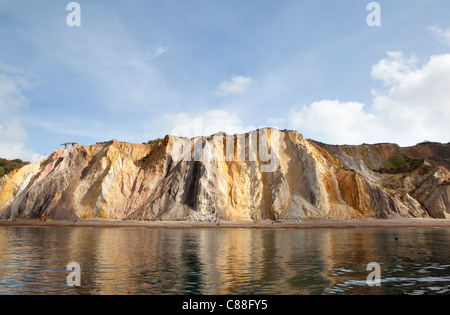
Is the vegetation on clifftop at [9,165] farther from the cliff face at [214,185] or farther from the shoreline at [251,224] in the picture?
the shoreline at [251,224]

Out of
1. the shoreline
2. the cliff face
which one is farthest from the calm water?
the cliff face

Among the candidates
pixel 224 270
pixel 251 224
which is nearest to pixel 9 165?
pixel 251 224

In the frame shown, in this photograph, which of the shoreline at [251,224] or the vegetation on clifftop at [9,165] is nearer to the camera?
the shoreline at [251,224]

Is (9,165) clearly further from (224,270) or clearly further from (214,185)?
(224,270)

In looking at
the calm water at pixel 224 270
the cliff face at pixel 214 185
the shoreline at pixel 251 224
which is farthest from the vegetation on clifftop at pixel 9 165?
the calm water at pixel 224 270

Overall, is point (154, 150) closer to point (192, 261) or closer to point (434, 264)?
point (192, 261)

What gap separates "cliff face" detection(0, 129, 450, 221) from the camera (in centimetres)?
6888

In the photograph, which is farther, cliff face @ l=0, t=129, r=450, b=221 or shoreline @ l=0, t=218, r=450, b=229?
cliff face @ l=0, t=129, r=450, b=221

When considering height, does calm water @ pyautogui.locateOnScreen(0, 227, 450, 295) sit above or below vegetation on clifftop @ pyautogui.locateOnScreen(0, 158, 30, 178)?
below

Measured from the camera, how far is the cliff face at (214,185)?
68.9 metres

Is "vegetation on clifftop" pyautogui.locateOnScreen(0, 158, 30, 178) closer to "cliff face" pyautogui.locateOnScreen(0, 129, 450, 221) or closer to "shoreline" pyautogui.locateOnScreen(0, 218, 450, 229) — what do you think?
"cliff face" pyautogui.locateOnScreen(0, 129, 450, 221)

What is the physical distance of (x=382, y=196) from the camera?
71062 mm
